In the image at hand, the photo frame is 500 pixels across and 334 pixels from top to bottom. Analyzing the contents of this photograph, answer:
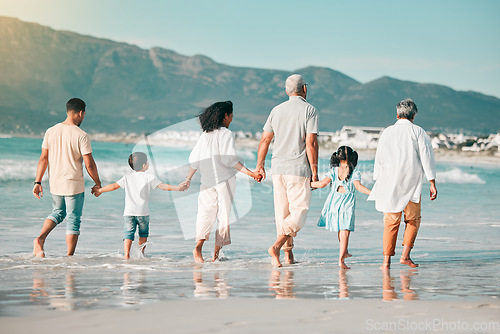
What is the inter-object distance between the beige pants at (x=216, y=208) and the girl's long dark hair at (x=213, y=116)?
0.62 m

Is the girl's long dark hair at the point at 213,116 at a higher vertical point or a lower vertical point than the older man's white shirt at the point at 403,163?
higher

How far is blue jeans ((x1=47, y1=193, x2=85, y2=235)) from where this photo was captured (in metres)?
6.97

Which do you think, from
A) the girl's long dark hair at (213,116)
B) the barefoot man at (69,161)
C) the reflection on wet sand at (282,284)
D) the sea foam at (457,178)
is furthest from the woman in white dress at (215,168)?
the sea foam at (457,178)

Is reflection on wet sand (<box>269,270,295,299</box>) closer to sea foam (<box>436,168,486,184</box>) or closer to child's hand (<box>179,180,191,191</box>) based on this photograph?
child's hand (<box>179,180,191,191</box>)

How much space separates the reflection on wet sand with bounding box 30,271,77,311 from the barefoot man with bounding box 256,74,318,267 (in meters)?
2.36

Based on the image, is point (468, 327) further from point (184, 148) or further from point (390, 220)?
point (184, 148)

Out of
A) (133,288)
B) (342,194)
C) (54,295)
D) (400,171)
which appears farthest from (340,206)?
(54,295)

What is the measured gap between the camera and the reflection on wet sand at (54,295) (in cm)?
427

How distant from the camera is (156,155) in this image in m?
8.19

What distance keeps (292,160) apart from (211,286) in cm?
194

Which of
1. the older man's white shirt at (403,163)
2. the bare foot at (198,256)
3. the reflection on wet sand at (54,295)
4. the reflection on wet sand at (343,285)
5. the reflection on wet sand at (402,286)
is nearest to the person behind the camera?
the reflection on wet sand at (54,295)

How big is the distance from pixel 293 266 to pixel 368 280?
1.22 m

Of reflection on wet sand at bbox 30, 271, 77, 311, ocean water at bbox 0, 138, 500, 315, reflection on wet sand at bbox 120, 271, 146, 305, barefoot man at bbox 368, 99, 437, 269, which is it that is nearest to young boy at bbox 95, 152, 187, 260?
ocean water at bbox 0, 138, 500, 315

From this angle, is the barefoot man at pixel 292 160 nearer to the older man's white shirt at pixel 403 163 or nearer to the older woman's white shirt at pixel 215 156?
the older woman's white shirt at pixel 215 156
